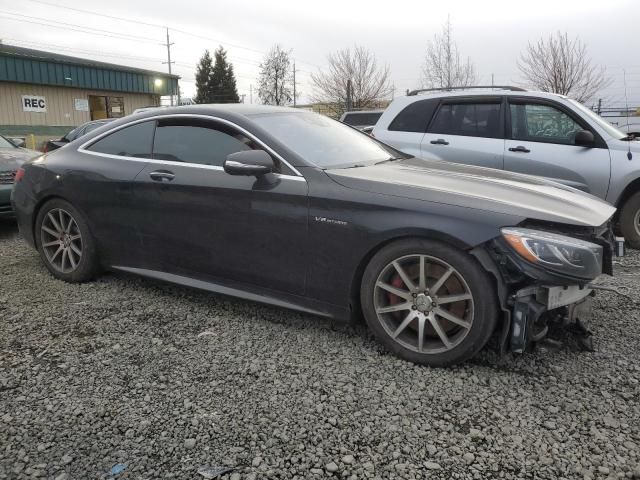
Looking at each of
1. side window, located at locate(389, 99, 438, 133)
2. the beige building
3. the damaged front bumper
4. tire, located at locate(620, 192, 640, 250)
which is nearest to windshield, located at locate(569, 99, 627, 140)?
tire, located at locate(620, 192, 640, 250)

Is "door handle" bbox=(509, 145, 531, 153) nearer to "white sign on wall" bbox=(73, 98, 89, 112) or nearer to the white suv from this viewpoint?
the white suv

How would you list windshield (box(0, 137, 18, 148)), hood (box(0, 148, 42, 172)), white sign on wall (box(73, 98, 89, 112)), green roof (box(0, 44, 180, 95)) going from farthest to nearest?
white sign on wall (box(73, 98, 89, 112)), green roof (box(0, 44, 180, 95)), windshield (box(0, 137, 18, 148)), hood (box(0, 148, 42, 172))

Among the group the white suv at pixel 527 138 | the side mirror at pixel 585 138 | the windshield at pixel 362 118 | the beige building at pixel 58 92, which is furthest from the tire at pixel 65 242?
the beige building at pixel 58 92

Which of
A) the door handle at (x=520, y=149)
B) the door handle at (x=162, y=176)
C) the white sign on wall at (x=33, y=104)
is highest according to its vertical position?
the white sign on wall at (x=33, y=104)

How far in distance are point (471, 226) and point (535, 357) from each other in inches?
37.0

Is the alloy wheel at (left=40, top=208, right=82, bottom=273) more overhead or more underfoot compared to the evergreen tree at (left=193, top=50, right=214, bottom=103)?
more underfoot

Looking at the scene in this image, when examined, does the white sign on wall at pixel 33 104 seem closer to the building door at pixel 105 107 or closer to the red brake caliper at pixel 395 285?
the building door at pixel 105 107

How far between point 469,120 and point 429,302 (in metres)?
3.99

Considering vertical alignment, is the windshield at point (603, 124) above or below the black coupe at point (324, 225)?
above

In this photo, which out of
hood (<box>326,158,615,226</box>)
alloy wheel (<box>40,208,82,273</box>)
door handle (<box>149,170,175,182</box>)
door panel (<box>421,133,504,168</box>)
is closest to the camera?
hood (<box>326,158,615,226</box>)

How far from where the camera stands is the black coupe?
2.74m

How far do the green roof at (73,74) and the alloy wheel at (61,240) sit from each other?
26.1 m

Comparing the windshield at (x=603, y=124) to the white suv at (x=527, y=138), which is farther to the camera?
the windshield at (x=603, y=124)

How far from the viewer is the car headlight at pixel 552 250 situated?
2.67m
